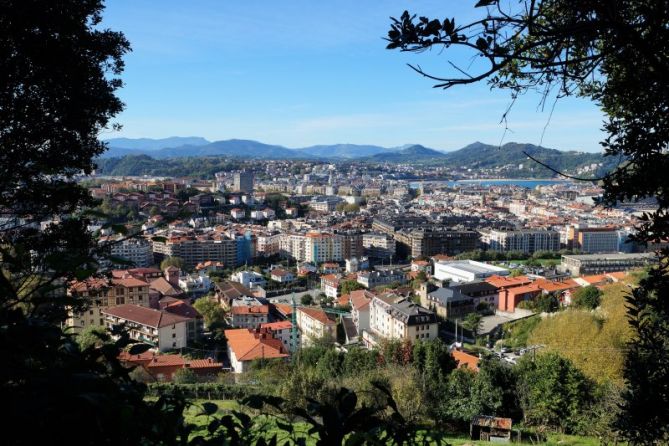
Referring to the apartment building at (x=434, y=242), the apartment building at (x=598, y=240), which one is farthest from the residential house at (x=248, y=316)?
the apartment building at (x=598, y=240)

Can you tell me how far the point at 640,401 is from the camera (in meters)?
1.67

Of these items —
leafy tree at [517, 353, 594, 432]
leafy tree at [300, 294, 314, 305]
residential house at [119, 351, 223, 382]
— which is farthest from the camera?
leafy tree at [300, 294, 314, 305]

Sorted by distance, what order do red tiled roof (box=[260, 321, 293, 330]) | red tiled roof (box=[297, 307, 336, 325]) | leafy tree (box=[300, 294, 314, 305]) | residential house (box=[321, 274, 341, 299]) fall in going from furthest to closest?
residential house (box=[321, 274, 341, 299]) → leafy tree (box=[300, 294, 314, 305]) → red tiled roof (box=[297, 307, 336, 325]) → red tiled roof (box=[260, 321, 293, 330])

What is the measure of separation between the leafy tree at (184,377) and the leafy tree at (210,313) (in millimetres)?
6182

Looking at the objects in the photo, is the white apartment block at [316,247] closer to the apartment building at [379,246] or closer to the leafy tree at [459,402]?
the apartment building at [379,246]

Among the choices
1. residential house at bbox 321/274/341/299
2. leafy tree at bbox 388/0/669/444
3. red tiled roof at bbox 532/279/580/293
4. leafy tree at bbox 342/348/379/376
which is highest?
leafy tree at bbox 388/0/669/444

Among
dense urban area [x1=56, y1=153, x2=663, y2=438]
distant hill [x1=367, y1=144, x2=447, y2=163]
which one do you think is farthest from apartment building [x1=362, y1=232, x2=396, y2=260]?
distant hill [x1=367, y1=144, x2=447, y2=163]

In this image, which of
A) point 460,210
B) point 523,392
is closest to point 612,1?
point 523,392

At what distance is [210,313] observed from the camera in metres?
16.9

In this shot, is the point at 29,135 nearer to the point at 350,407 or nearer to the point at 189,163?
the point at 350,407

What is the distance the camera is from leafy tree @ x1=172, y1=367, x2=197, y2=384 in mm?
9952

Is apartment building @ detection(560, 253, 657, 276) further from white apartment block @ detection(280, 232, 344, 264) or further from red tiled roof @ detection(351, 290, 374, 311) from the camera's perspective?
red tiled roof @ detection(351, 290, 374, 311)

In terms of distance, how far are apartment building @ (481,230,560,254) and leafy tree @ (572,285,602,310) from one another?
647 inches

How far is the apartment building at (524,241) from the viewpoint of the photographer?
3231cm
